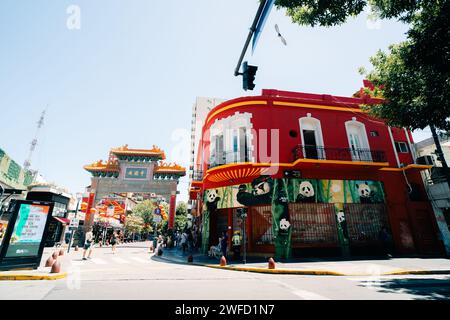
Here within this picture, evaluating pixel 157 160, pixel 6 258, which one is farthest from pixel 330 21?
pixel 157 160

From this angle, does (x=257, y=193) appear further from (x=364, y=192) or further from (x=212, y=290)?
(x=212, y=290)

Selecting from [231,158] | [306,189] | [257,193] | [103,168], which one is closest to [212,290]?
[257,193]

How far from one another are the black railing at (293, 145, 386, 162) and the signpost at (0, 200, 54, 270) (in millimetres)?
12706

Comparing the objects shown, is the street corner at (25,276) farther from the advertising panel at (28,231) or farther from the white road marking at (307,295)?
the white road marking at (307,295)

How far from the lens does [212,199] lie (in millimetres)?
14836

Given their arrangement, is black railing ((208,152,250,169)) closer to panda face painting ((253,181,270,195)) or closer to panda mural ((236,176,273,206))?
panda mural ((236,176,273,206))

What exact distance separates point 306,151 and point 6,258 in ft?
49.4

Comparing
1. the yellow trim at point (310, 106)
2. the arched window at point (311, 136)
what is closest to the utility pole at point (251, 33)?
the yellow trim at point (310, 106)

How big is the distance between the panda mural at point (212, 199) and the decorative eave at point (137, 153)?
18.3 m

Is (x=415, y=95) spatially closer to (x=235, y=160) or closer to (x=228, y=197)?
(x=235, y=160)

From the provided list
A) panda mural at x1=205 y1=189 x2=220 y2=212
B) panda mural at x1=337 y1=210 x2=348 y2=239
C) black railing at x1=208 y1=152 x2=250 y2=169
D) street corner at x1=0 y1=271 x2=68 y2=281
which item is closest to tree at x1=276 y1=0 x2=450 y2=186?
panda mural at x1=337 y1=210 x2=348 y2=239

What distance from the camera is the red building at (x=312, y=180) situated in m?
12.9
